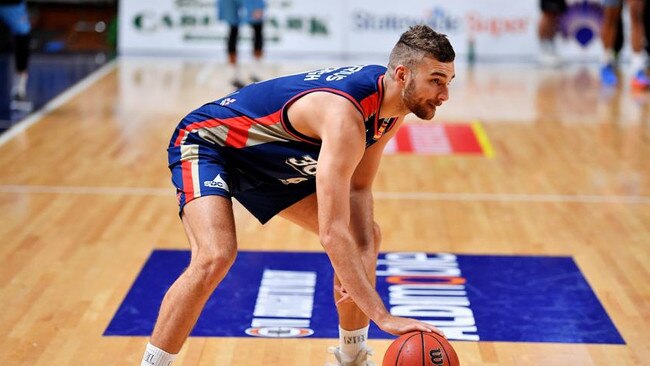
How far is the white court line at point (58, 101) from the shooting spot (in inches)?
367

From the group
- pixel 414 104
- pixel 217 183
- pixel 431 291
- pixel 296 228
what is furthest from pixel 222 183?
pixel 296 228

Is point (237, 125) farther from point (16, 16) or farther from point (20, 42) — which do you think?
point (20, 42)

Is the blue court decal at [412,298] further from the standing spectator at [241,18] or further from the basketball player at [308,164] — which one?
the standing spectator at [241,18]

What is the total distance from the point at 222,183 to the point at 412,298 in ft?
5.49

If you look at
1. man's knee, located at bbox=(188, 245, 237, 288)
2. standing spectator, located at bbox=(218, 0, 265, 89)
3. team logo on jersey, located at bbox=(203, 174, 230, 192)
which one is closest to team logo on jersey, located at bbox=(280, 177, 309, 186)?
team logo on jersey, located at bbox=(203, 174, 230, 192)

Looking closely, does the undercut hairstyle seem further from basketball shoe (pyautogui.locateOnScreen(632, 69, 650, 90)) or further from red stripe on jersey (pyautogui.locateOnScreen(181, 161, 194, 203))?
basketball shoe (pyautogui.locateOnScreen(632, 69, 650, 90))

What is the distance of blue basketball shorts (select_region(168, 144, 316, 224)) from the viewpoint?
13.0 feet

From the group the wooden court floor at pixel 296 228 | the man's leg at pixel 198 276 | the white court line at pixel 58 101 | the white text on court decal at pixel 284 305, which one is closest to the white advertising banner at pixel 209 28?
the white court line at pixel 58 101

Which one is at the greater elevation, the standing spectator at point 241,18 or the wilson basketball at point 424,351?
the standing spectator at point 241,18

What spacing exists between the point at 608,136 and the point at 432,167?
200cm

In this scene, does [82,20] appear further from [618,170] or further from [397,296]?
[397,296]

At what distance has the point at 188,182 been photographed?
13.0 feet

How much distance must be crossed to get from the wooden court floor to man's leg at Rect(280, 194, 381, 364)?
0.32 meters

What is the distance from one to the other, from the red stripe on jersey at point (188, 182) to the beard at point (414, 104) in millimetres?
831
